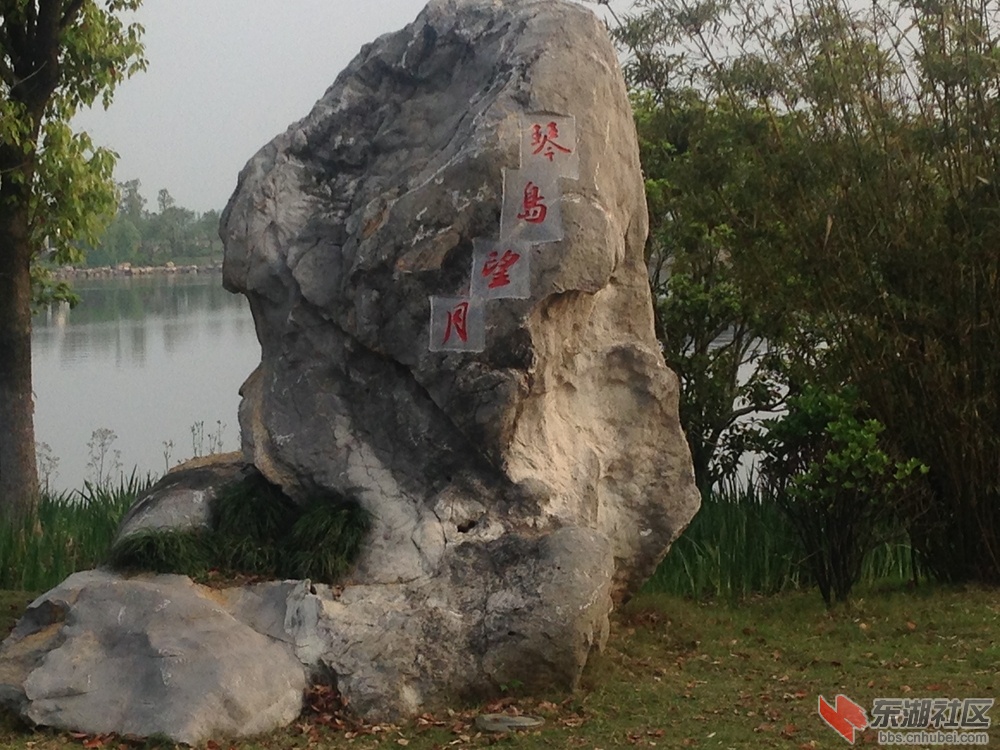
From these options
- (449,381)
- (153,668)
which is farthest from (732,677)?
(153,668)

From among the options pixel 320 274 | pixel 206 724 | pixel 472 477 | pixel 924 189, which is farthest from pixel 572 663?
pixel 924 189

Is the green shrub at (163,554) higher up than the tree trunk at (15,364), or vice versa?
the tree trunk at (15,364)

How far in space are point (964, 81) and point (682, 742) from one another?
10.5 feet

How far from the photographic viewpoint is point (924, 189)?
5793 mm

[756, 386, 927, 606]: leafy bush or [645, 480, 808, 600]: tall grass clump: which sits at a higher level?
[756, 386, 927, 606]: leafy bush

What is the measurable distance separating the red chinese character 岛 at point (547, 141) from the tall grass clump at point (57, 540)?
259cm

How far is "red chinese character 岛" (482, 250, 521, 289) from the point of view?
4.68m

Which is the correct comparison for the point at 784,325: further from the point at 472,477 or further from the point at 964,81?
the point at 472,477

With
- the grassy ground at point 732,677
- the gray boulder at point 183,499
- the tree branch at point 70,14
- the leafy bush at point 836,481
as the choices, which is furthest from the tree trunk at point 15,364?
the leafy bush at point 836,481

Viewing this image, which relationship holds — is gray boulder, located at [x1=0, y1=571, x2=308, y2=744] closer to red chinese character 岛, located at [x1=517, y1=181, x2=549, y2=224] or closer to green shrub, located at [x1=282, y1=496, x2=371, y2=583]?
green shrub, located at [x1=282, y1=496, x2=371, y2=583]

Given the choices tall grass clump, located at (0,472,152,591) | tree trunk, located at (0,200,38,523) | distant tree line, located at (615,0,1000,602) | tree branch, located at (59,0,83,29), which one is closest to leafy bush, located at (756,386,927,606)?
distant tree line, located at (615,0,1000,602)

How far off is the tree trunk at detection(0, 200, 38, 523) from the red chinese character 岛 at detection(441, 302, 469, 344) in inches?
136

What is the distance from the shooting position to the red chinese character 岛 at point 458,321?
15.5ft

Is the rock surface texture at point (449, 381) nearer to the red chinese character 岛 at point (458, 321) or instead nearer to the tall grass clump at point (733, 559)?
the red chinese character 岛 at point (458, 321)
